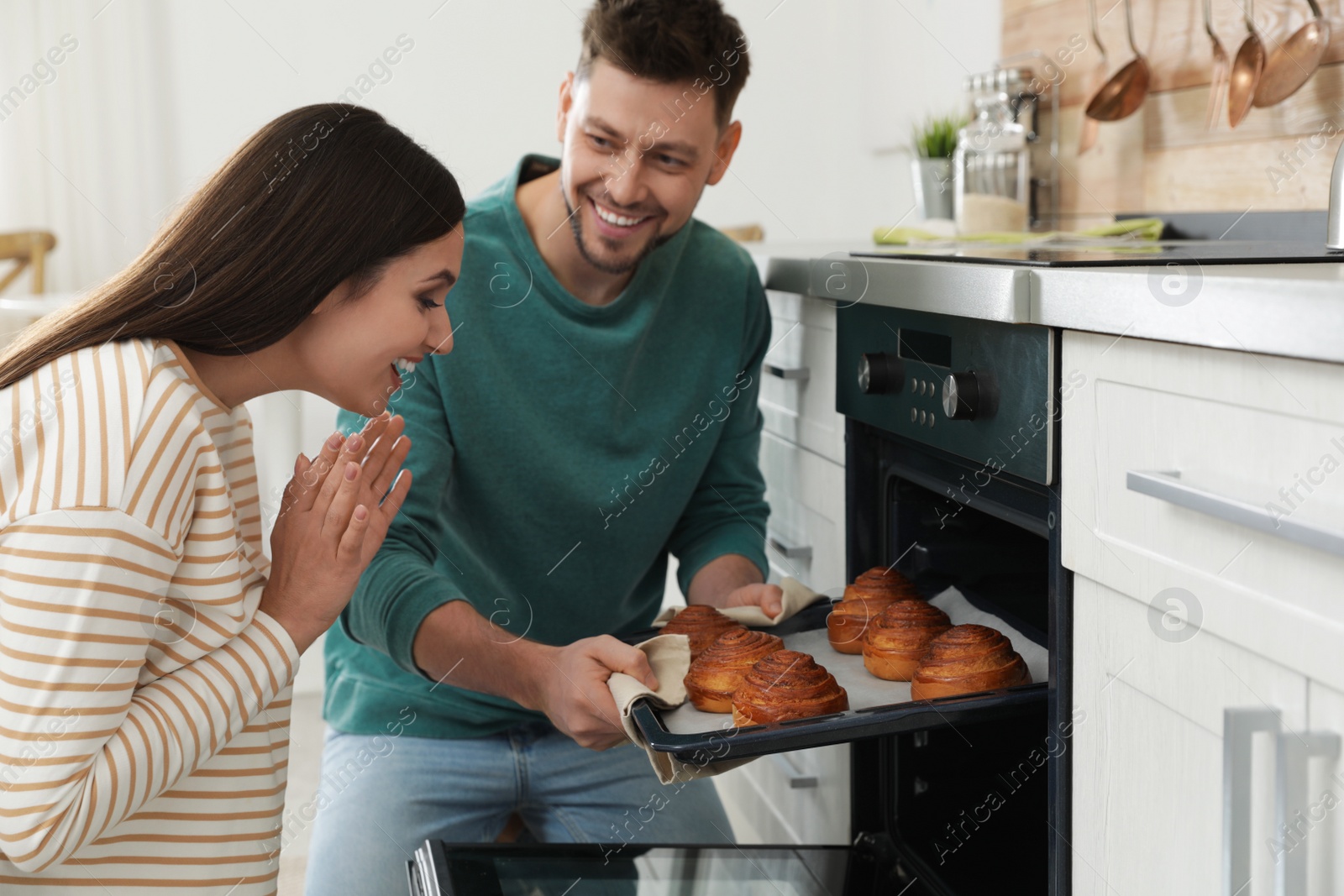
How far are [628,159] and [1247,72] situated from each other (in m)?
0.80

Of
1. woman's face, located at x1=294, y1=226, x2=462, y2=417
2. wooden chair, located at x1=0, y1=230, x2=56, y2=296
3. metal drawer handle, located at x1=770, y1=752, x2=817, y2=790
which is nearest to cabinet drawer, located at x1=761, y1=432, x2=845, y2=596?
metal drawer handle, located at x1=770, y1=752, x2=817, y2=790

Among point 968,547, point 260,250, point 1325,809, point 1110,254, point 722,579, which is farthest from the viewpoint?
point 722,579

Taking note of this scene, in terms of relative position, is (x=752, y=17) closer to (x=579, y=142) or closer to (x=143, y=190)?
(x=143, y=190)

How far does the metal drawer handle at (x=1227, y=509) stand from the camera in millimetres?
608

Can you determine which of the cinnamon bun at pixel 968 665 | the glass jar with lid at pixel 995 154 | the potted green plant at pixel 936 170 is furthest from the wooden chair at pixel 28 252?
the cinnamon bun at pixel 968 665

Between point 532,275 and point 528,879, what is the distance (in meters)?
0.71

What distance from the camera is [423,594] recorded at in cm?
120

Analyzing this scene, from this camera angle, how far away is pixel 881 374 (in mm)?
1180

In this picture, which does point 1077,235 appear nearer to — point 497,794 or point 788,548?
point 788,548

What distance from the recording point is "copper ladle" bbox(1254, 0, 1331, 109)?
139 centimetres

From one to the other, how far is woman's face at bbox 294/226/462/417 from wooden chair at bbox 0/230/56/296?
110 inches

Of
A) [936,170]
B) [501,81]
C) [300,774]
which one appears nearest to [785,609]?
[936,170]

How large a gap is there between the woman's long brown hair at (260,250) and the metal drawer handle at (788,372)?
0.64 meters

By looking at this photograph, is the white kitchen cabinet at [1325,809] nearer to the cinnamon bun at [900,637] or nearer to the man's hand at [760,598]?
the cinnamon bun at [900,637]
